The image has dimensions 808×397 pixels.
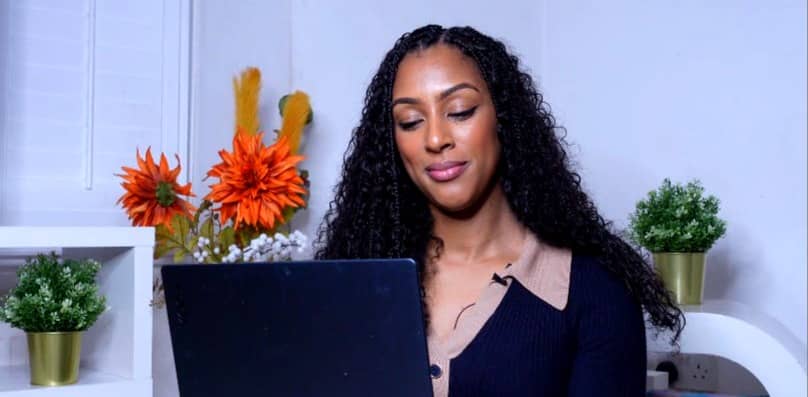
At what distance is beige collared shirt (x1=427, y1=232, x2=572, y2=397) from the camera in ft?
3.62

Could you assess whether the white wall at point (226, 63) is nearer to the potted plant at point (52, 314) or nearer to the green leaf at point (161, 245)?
the green leaf at point (161, 245)

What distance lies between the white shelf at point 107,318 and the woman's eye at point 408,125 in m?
0.38

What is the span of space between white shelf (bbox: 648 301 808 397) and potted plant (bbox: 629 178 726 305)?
0.04 meters

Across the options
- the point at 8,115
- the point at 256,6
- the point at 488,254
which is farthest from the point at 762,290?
the point at 8,115

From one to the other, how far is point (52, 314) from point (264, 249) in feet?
1.03

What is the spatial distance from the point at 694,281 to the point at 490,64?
1.64 ft

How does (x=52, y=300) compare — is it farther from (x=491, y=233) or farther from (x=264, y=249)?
(x=491, y=233)

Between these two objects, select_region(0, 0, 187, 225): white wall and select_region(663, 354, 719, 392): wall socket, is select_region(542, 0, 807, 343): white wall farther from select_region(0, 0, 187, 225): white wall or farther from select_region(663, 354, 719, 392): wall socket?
select_region(0, 0, 187, 225): white wall

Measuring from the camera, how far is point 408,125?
3.86 ft

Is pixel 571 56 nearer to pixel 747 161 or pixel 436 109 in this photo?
pixel 747 161

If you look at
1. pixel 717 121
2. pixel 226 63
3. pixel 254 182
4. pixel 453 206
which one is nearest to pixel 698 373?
pixel 717 121

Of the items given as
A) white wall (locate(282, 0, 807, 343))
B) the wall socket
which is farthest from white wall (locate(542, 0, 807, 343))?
the wall socket

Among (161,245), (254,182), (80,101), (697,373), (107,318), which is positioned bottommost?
(697,373)

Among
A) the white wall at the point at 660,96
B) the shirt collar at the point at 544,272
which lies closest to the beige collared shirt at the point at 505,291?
the shirt collar at the point at 544,272
